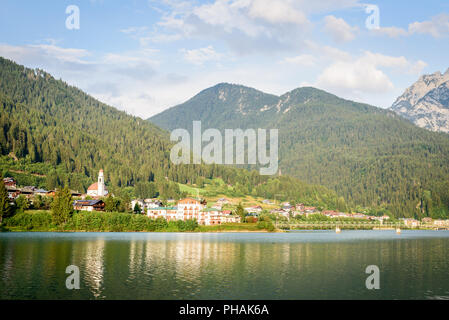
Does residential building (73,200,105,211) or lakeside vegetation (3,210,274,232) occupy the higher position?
residential building (73,200,105,211)

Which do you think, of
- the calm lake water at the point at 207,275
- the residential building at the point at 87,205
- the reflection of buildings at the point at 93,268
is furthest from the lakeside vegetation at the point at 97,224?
the reflection of buildings at the point at 93,268

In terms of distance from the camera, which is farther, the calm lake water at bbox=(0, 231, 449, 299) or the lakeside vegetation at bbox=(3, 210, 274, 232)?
the lakeside vegetation at bbox=(3, 210, 274, 232)

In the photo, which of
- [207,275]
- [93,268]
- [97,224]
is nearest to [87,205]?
[97,224]

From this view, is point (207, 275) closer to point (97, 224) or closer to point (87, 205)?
point (97, 224)

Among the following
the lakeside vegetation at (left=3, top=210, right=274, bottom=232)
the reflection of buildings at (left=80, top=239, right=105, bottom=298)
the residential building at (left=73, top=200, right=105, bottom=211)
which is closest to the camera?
the reflection of buildings at (left=80, top=239, right=105, bottom=298)

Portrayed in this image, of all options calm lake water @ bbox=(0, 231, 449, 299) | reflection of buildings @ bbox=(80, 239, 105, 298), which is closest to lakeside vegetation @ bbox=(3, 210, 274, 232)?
calm lake water @ bbox=(0, 231, 449, 299)

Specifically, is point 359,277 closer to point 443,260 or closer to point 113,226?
point 443,260

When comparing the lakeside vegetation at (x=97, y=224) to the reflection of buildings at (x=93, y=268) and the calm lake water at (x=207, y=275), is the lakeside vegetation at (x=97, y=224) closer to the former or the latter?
the calm lake water at (x=207, y=275)

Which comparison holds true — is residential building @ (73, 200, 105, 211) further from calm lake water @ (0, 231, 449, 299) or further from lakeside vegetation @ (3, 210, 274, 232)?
calm lake water @ (0, 231, 449, 299)

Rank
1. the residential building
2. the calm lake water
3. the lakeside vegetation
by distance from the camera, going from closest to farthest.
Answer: the calm lake water
the lakeside vegetation
the residential building
